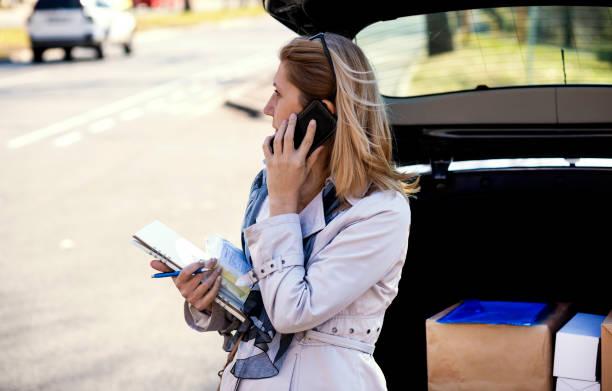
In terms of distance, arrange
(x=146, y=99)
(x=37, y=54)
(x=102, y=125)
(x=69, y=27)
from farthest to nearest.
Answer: (x=69, y=27) < (x=37, y=54) < (x=146, y=99) < (x=102, y=125)

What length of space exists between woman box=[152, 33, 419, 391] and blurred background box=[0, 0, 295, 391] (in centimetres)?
227

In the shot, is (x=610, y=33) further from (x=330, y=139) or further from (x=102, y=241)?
(x=102, y=241)

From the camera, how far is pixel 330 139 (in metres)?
2.18

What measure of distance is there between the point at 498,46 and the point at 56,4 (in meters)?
21.8

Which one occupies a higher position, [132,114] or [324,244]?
[324,244]

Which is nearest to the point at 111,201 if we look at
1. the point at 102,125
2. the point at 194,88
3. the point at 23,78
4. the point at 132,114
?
the point at 102,125

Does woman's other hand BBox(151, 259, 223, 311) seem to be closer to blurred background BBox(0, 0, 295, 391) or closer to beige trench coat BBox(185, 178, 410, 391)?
beige trench coat BBox(185, 178, 410, 391)

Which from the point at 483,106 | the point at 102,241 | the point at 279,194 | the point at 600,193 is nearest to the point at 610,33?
the point at 483,106

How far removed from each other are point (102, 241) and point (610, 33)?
4848 mm

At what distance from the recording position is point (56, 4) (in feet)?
76.1

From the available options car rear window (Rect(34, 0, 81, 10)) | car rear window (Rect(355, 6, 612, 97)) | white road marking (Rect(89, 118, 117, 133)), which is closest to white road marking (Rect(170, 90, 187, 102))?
white road marking (Rect(89, 118, 117, 133))

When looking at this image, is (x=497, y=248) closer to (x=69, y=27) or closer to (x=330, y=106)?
(x=330, y=106)

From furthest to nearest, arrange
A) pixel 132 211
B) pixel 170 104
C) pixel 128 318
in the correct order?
pixel 170 104
pixel 132 211
pixel 128 318

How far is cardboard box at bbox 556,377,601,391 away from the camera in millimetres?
2500
